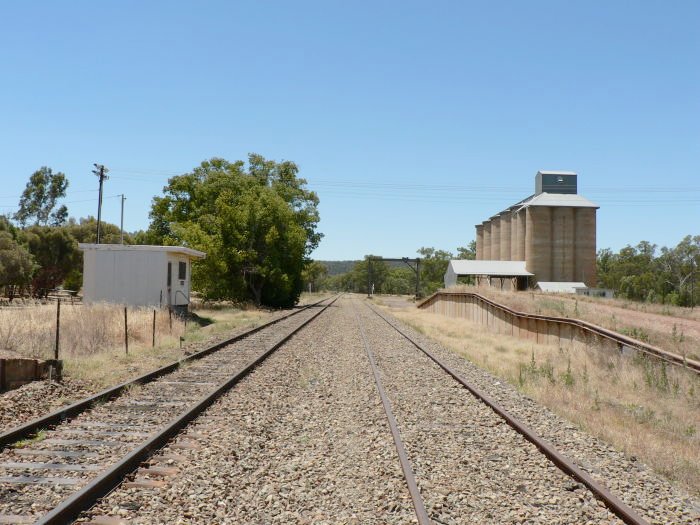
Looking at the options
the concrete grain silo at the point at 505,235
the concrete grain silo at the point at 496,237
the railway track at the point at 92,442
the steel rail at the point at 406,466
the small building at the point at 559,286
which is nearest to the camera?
the steel rail at the point at 406,466

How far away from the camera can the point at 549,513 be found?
16.9 ft

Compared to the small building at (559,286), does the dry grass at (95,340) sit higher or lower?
lower

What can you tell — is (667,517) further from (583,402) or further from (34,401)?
(34,401)

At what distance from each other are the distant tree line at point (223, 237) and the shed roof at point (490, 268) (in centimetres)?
1521

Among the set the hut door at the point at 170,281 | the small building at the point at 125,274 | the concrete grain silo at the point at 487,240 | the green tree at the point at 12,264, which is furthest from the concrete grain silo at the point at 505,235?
the small building at the point at 125,274

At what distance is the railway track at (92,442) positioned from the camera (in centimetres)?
499

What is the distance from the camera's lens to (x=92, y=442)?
6781mm

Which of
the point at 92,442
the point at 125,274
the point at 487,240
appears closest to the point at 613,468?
the point at 92,442

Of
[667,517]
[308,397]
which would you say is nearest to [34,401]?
[308,397]

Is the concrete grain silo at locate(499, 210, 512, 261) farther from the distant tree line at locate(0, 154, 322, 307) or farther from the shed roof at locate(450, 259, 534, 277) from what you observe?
the distant tree line at locate(0, 154, 322, 307)

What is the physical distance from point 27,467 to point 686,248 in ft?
362

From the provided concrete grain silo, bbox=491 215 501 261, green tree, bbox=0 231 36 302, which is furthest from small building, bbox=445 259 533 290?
green tree, bbox=0 231 36 302

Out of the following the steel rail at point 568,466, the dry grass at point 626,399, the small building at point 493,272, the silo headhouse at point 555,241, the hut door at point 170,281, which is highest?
the silo headhouse at point 555,241

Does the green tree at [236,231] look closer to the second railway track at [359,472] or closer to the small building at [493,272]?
the small building at [493,272]
